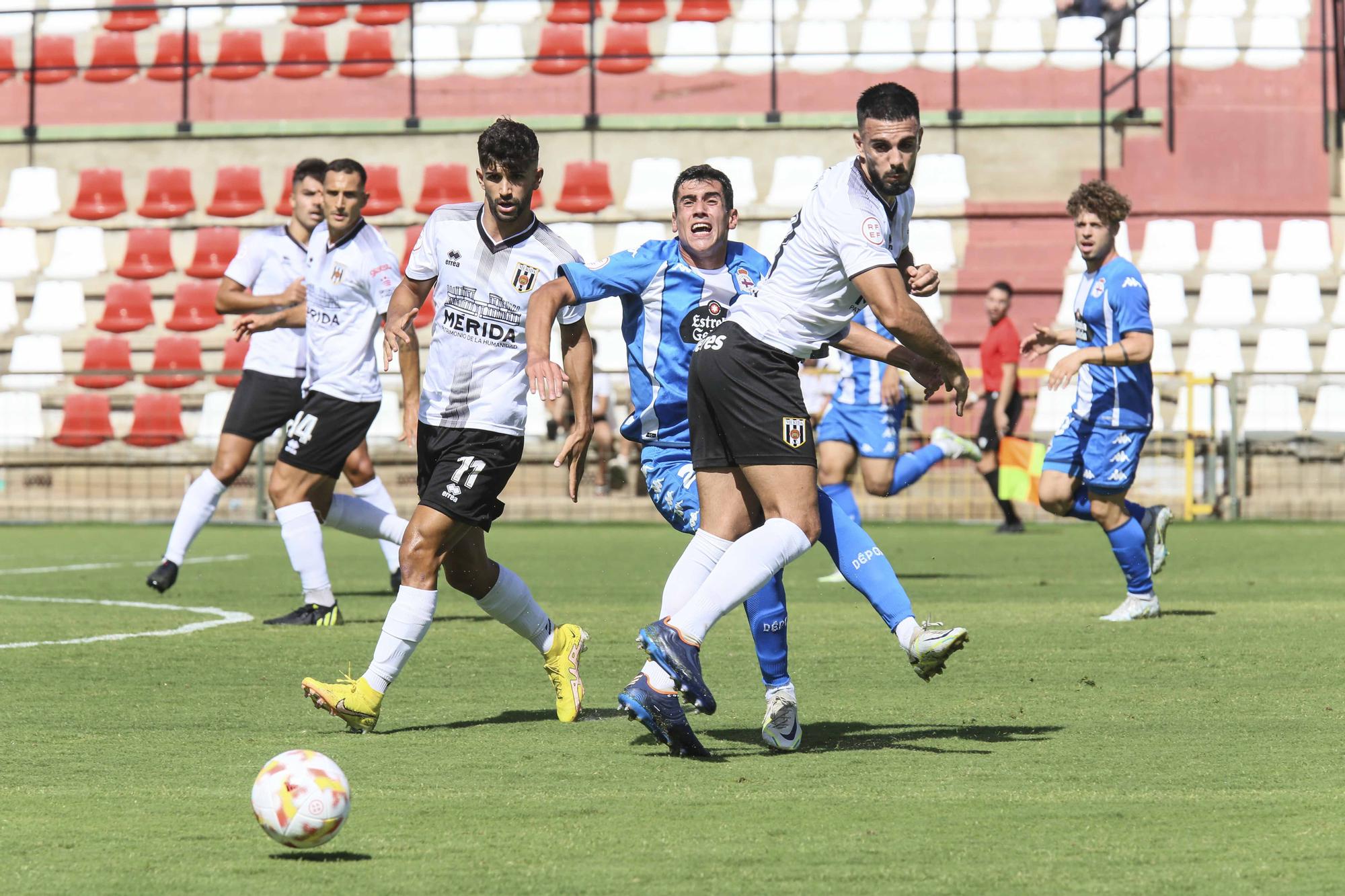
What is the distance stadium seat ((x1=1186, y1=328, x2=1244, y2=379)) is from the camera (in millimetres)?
21141

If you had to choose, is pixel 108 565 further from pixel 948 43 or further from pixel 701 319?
pixel 948 43

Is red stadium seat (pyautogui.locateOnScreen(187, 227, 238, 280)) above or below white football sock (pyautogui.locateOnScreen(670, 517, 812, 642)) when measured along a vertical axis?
above

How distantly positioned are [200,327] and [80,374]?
81.0 inches

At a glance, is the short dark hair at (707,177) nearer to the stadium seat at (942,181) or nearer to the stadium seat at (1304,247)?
the stadium seat at (942,181)

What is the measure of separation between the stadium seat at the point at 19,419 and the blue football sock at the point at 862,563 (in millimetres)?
17656

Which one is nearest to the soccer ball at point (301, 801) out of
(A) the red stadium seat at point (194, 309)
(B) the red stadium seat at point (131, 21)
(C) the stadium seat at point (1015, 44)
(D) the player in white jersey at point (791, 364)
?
(D) the player in white jersey at point (791, 364)

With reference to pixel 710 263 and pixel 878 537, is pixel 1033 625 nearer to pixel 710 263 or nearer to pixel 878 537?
pixel 710 263

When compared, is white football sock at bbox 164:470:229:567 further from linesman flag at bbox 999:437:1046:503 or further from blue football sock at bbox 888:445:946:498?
linesman flag at bbox 999:437:1046:503

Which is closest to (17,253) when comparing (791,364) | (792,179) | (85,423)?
(85,423)

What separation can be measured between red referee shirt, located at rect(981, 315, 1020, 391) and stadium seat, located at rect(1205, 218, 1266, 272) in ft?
19.2

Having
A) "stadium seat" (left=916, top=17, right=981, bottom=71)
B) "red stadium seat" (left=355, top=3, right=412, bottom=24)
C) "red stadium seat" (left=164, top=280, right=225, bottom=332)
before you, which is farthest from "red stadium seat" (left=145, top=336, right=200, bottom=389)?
"stadium seat" (left=916, top=17, right=981, bottom=71)

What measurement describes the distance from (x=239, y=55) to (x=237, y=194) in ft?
10.8

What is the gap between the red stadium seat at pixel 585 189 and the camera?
23.1m

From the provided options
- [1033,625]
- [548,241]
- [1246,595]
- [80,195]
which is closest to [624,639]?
[1033,625]
